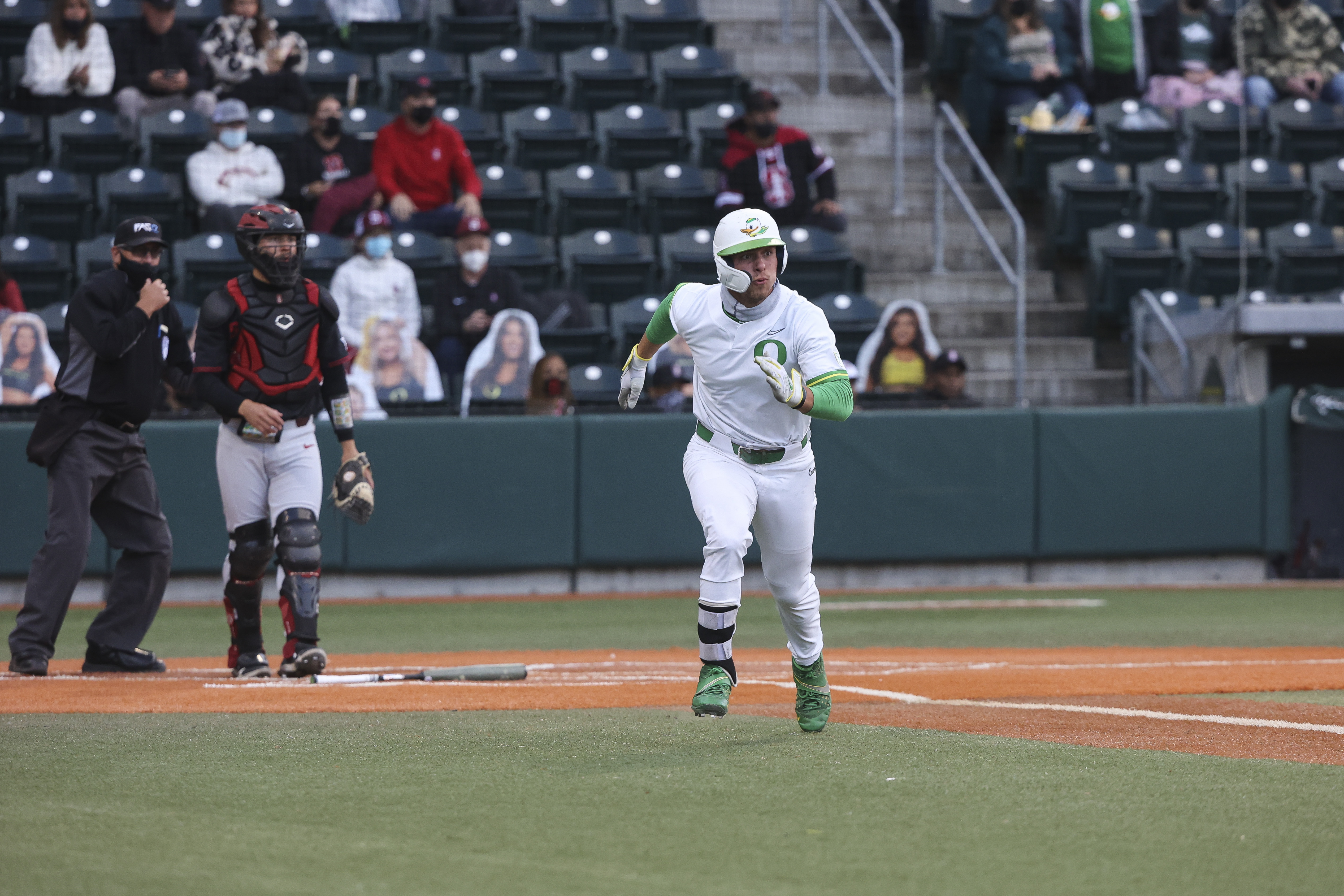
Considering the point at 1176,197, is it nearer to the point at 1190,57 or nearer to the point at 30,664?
the point at 1190,57

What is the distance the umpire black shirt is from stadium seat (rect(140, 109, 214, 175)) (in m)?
8.04

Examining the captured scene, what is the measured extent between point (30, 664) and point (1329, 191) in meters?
14.6

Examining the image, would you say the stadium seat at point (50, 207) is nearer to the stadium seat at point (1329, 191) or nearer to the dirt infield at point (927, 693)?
the dirt infield at point (927, 693)

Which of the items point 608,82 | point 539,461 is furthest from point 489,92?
point 539,461

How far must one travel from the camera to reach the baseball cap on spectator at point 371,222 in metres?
13.9

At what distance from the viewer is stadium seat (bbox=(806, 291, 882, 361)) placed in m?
14.6

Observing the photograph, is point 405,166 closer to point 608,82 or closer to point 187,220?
point 187,220

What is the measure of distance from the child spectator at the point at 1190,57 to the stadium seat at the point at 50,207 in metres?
12.0

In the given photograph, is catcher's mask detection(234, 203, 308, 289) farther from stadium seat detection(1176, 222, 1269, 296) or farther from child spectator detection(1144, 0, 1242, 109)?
child spectator detection(1144, 0, 1242, 109)

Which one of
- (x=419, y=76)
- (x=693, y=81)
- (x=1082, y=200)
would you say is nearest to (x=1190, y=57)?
(x=1082, y=200)

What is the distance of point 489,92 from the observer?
17422 mm

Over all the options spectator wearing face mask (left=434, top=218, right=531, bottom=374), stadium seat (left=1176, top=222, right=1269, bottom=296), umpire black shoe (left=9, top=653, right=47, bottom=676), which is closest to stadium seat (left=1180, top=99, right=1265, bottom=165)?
stadium seat (left=1176, top=222, right=1269, bottom=296)

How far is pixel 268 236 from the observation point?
7.80 m

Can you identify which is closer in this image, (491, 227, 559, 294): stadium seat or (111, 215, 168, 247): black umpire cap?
(111, 215, 168, 247): black umpire cap
